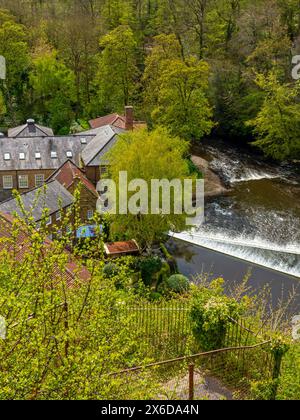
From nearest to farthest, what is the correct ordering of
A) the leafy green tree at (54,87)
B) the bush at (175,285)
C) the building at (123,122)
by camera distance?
the bush at (175,285) → the building at (123,122) → the leafy green tree at (54,87)

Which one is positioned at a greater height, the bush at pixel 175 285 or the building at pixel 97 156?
the building at pixel 97 156

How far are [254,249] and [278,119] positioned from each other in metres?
18.6

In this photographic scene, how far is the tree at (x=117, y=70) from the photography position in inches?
2185

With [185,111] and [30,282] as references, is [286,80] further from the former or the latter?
[30,282]

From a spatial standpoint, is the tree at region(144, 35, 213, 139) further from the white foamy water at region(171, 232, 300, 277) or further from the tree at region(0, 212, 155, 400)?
the tree at region(0, 212, 155, 400)

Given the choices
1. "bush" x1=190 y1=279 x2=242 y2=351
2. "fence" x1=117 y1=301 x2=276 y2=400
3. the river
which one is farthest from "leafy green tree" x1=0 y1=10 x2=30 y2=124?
"bush" x1=190 y1=279 x2=242 y2=351

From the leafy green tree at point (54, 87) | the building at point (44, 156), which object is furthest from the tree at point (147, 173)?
the leafy green tree at point (54, 87)

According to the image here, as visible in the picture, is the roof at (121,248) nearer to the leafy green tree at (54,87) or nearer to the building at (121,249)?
the building at (121,249)

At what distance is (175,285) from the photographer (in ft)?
96.8

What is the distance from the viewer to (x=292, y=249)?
35.5 metres

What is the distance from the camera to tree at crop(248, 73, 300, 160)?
48938mm

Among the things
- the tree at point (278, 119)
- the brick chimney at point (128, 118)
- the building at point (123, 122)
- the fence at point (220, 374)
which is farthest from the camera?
the tree at point (278, 119)

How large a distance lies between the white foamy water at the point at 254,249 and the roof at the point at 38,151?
40.9 feet

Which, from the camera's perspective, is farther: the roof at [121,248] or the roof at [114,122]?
the roof at [114,122]
